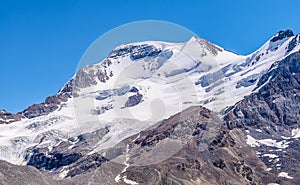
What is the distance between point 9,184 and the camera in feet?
646
